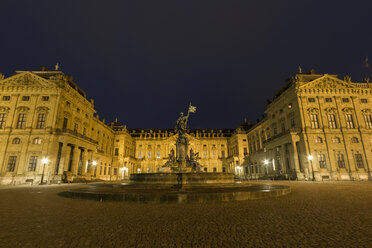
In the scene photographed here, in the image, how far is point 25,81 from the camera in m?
35.0

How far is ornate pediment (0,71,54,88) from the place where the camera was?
34750 mm

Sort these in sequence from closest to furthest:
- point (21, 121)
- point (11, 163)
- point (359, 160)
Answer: point (11, 163) → point (21, 121) → point (359, 160)

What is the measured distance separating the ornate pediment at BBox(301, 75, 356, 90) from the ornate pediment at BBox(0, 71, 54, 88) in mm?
50659

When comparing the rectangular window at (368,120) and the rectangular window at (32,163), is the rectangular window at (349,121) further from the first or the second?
the rectangular window at (32,163)

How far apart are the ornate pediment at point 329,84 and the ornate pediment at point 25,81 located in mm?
50659

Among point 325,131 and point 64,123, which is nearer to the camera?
point 325,131

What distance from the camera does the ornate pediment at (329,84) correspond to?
36875 millimetres

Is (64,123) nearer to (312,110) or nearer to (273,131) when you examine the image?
(273,131)

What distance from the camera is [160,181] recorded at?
15.4m

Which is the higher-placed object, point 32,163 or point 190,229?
point 32,163

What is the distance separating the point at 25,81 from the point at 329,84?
5881cm

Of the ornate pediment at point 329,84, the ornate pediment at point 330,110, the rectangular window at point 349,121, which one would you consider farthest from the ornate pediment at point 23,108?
the rectangular window at point 349,121

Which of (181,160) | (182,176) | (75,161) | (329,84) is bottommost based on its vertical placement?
(182,176)

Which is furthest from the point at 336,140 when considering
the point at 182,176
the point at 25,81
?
the point at 25,81
